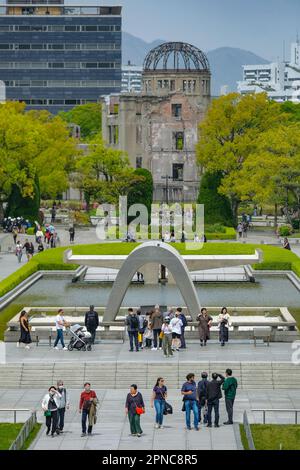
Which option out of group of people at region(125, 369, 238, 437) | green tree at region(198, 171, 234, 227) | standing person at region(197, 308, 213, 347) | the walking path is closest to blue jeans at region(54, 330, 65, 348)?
standing person at region(197, 308, 213, 347)

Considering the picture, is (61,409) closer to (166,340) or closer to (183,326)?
(166,340)

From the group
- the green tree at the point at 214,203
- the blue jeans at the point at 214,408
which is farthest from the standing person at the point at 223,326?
the green tree at the point at 214,203

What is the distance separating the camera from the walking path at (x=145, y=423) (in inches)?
1220

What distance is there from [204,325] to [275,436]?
10507mm

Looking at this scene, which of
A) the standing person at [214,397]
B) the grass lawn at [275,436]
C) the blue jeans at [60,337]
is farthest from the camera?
the blue jeans at [60,337]

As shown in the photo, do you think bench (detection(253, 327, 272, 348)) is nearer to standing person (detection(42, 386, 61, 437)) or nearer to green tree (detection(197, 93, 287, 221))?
standing person (detection(42, 386, 61, 437))

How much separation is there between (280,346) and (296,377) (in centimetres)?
437

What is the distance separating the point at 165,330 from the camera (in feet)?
134

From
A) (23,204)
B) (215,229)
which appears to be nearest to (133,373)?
(215,229)

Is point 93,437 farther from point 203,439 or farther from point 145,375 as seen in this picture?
point 145,375

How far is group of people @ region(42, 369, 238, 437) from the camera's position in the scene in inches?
1252

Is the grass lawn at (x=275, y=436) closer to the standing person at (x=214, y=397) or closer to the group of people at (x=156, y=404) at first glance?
the standing person at (x=214, y=397)

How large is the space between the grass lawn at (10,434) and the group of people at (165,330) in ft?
28.2

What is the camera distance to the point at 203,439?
3150 cm
